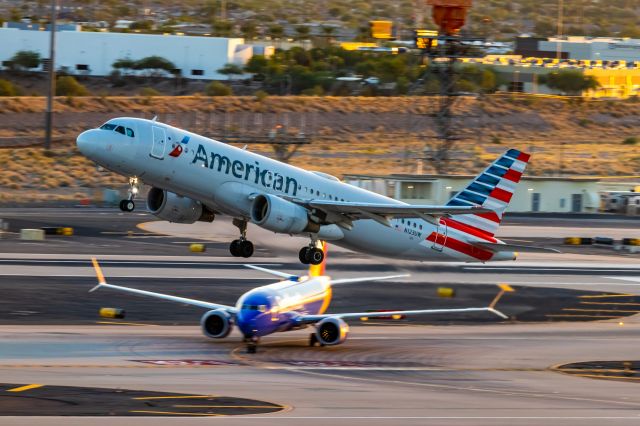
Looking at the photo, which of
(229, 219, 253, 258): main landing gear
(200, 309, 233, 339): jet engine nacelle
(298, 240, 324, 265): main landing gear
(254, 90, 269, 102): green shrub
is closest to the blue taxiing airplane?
(200, 309, 233, 339): jet engine nacelle

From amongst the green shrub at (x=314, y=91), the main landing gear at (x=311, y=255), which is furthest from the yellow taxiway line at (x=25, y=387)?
the green shrub at (x=314, y=91)

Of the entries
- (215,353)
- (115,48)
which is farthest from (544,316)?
(115,48)

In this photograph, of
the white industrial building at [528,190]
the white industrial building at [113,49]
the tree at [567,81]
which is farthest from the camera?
the tree at [567,81]

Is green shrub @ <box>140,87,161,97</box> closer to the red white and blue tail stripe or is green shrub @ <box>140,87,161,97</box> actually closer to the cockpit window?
the red white and blue tail stripe

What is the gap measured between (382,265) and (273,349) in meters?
19.5

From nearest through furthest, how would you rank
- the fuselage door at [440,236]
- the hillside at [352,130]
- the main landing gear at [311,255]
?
the main landing gear at [311,255] → the fuselage door at [440,236] → the hillside at [352,130]

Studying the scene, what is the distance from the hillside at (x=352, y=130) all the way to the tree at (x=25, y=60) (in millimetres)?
22795

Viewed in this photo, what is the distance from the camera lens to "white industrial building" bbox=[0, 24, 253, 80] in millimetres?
174875

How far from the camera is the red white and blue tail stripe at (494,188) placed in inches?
2507

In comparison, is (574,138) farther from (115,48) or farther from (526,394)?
(526,394)

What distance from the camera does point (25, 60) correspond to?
17462cm

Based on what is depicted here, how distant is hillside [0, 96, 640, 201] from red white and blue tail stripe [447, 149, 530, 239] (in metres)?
55.9

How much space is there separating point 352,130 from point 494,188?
315 feet

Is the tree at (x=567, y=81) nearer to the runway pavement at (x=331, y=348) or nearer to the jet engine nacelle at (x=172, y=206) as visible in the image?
the runway pavement at (x=331, y=348)
